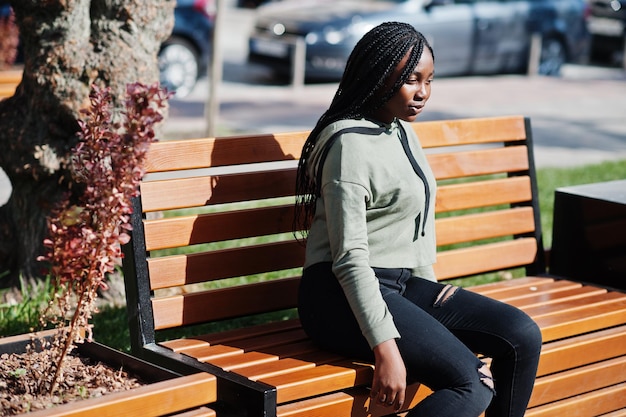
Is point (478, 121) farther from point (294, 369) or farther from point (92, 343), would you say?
point (92, 343)

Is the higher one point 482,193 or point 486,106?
point 482,193

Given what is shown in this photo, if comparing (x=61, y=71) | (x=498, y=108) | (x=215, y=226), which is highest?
(x=61, y=71)

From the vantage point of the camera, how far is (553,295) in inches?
167

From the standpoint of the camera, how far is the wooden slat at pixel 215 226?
348cm

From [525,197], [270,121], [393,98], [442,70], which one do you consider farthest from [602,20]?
[393,98]

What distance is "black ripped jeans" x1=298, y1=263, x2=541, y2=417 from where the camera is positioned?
3.06m

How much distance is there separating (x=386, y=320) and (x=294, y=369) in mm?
330

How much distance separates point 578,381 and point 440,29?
472 inches

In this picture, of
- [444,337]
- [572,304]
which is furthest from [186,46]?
[444,337]

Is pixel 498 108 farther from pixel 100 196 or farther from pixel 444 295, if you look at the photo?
pixel 100 196

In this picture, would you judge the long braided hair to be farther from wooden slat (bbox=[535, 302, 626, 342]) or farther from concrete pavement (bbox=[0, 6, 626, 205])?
concrete pavement (bbox=[0, 6, 626, 205])

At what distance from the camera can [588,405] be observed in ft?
12.8

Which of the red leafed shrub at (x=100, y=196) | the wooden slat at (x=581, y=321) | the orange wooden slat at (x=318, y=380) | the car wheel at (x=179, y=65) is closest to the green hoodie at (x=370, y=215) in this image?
the orange wooden slat at (x=318, y=380)

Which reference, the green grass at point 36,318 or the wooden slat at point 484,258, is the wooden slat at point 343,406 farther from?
the green grass at point 36,318
